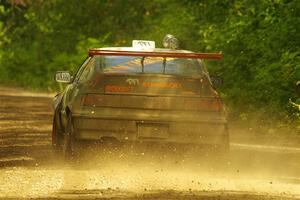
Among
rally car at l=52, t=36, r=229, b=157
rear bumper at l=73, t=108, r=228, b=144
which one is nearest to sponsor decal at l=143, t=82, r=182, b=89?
rally car at l=52, t=36, r=229, b=157

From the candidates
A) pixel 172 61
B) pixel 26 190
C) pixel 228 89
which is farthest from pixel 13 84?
pixel 26 190

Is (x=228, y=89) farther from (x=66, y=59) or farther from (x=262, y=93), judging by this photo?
(x=66, y=59)

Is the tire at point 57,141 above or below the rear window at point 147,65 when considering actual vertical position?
below

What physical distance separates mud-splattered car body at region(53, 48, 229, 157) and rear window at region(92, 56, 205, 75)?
0.20ft

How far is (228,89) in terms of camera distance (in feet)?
73.2

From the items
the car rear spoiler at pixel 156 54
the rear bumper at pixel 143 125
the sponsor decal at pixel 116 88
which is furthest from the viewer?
the sponsor decal at pixel 116 88

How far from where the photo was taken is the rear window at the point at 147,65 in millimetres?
12930

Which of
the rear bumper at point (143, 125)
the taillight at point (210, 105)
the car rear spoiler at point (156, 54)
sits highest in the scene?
the car rear spoiler at point (156, 54)

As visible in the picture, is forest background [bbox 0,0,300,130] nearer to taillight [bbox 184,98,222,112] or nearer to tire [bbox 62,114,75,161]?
taillight [bbox 184,98,222,112]

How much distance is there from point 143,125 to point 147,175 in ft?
2.43

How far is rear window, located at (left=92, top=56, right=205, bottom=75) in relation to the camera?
12930 millimetres

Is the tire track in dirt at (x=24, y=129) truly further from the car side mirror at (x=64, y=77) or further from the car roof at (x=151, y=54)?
the car roof at (x=151, y=54)

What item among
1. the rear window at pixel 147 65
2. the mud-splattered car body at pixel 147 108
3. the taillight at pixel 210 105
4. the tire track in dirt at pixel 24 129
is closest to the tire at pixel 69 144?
the mud-splattered car body at pixel 147 108

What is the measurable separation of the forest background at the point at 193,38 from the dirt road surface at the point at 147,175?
307 cm
